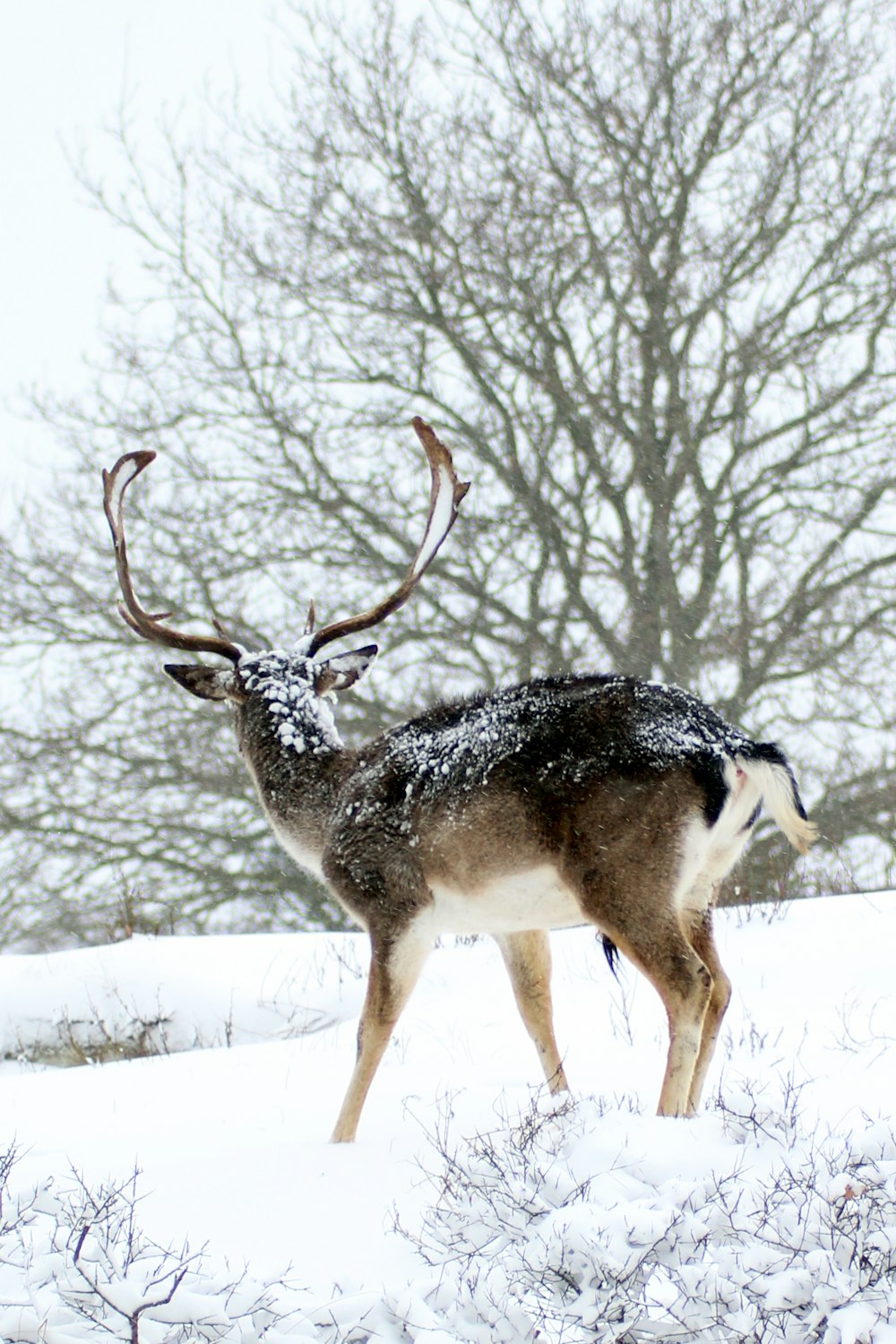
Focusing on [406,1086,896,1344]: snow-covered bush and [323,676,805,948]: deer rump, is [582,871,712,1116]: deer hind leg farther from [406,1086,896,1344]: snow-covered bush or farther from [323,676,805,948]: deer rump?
[406,1086,896,1344]: snow-covered bush

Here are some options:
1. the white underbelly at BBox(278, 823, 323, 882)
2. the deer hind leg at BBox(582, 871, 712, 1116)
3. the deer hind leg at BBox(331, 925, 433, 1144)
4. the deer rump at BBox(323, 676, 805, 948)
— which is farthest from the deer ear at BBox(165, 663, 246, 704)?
the deer hind leg at BBox(582, 871, 712, 1116)

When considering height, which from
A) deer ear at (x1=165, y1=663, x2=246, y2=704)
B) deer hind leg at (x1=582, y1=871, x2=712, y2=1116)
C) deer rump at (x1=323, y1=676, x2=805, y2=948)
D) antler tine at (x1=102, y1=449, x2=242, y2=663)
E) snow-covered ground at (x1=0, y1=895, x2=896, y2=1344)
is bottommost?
snow-covered ground at (x1=0, y1=895, x2=896, y2=1344)

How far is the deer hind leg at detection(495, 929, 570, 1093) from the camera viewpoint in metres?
5.21

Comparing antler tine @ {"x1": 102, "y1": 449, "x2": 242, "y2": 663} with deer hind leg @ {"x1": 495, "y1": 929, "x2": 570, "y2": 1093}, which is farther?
antler tine @ {"x1": 102, "y1": 449, "x2": 242, "y2": 663}

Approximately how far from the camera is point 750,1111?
12.7ft

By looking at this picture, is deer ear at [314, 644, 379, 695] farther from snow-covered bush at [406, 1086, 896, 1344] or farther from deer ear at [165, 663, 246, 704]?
snow-covered bush at [406, 1086, 896, 1344]

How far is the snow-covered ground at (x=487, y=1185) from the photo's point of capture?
123 inches

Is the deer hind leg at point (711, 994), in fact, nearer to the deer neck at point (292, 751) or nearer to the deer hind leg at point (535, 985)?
the deer hind leg at point (535, 985)

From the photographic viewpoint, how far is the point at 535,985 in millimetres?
5289

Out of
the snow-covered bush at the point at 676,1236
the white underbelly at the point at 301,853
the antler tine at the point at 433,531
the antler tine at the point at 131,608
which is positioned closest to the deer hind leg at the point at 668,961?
the snow-covered bush at the point at 676,1236

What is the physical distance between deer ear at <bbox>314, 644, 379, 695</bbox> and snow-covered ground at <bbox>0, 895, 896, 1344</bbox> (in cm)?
161

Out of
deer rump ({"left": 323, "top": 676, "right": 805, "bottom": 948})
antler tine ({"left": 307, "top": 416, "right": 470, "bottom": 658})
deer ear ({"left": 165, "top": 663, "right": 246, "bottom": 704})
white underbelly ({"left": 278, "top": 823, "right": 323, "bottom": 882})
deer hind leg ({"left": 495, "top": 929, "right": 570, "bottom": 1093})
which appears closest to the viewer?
deer rump ({"left": 323, "top": 676, "right": 805, "bottom": 948})

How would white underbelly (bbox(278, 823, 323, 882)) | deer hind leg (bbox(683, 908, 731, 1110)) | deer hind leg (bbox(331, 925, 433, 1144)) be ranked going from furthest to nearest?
white underbelly (bbox(278, 823, 323, 882)), deer hind leg (bbox(331, 925, 433, 1144)), deer hind leg (bbox(683, 908, 731, 1110))

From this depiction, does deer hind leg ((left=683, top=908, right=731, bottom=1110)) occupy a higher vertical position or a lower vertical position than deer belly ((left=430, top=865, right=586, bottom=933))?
lower
